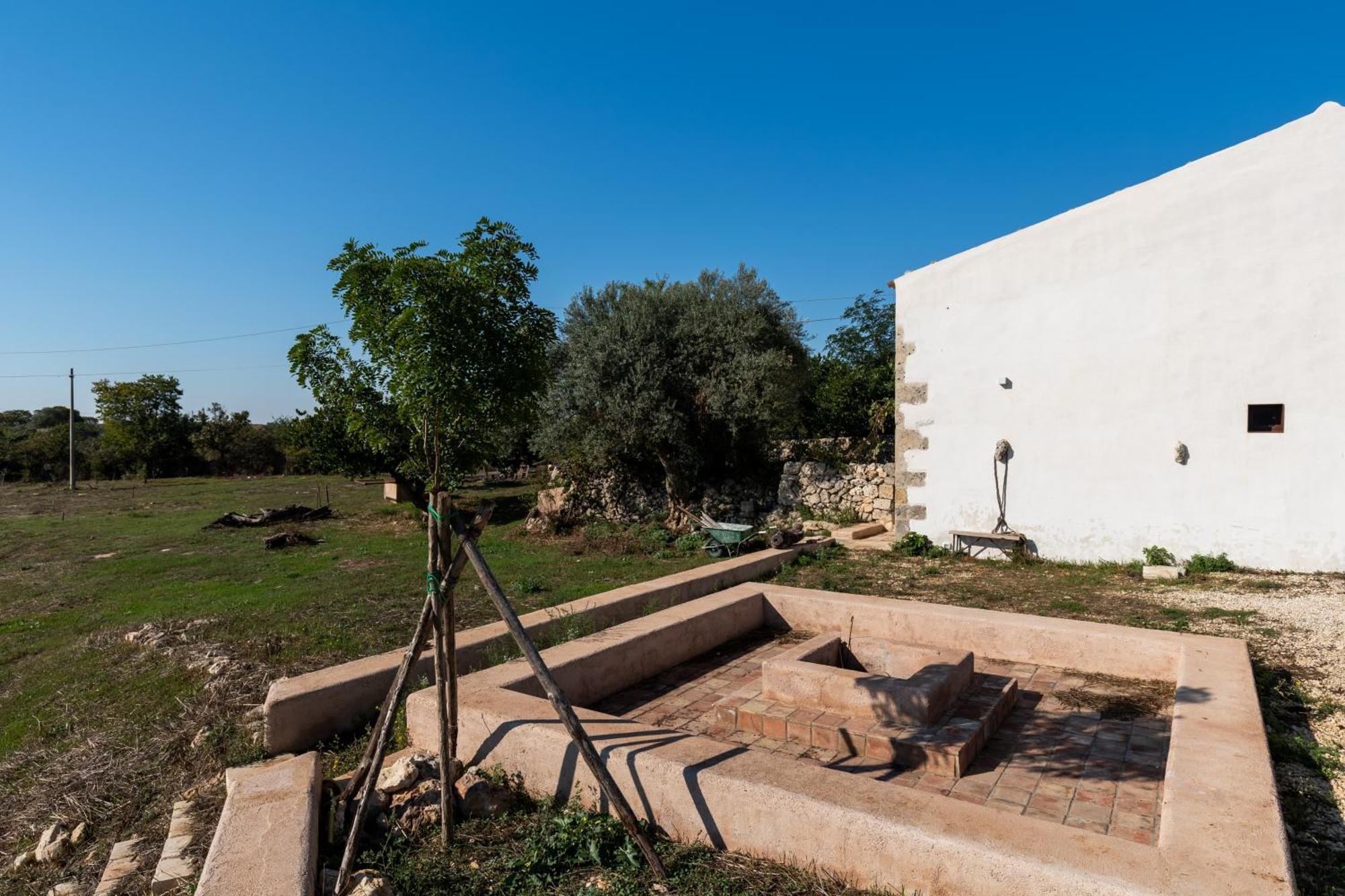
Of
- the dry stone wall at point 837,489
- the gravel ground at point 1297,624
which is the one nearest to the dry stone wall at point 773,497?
the dry stone wall at point 837,489

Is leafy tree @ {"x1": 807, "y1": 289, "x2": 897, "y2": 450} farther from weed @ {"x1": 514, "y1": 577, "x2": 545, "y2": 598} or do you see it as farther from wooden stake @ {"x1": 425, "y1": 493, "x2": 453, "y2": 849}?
wooden stake @ {"x1": 425, "y1": 493, "x2": 453, "y2": 849}

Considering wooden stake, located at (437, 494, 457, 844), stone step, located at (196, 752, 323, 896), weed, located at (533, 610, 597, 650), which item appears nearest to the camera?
stone step, located at (196, 752, 323, 896)

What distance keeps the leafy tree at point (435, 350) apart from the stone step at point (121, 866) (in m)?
2.02

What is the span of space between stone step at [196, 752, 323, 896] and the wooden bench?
9.48 metres

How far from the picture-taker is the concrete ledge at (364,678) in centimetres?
428

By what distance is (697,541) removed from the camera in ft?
44.4

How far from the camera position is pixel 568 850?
3109 mm

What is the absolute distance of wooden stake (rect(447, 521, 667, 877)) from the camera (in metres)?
2.97

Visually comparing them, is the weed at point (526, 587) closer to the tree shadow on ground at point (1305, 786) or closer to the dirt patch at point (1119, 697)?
the dirt patch at point (1119, 697)

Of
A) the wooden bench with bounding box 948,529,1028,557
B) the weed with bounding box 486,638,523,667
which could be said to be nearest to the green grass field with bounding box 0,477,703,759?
the weed with bounding box 486,638,523,667

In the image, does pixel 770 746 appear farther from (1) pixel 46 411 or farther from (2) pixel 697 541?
(1) pixel 46 411

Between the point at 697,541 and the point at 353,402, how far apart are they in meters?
10.3

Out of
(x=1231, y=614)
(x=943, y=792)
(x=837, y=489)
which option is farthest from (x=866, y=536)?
(x=943, y=792)

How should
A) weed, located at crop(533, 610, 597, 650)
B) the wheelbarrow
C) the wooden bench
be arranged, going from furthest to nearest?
1. the wheelbarrow
2. the wooden bench
3. weed, located at crop(533, 610, 597, 650)
